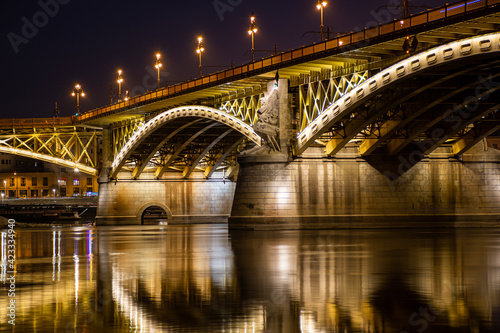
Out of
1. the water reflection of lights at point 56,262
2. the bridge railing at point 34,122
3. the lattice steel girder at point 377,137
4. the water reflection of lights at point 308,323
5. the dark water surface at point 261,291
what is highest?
the bridge railing at point 34,122

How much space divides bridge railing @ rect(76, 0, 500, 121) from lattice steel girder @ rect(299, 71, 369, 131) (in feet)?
7.17

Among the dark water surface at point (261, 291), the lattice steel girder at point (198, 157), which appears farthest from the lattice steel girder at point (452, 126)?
the lattice steel girder at point (198, 157)

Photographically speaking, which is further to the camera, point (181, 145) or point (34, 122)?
point (34, 122)

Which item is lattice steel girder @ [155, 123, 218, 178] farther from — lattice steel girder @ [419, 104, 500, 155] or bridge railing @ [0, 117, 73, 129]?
lattice steel girder @ [419, 104, 500, 155]

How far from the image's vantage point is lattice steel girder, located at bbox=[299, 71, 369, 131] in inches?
1753

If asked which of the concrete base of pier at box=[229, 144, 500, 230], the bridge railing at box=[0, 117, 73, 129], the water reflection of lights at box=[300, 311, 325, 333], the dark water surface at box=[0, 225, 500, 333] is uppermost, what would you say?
the bridge railing at box=[0, 117, 73, 129]

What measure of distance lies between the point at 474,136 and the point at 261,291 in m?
36.5

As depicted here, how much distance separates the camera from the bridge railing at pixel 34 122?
268ft

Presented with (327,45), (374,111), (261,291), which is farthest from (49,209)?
(261,291)

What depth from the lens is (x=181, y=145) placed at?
72625 millimetres

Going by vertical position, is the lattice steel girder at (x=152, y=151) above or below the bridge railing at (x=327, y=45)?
below

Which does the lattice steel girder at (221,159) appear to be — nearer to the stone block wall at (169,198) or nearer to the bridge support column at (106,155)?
the stone block wall at (169,198)

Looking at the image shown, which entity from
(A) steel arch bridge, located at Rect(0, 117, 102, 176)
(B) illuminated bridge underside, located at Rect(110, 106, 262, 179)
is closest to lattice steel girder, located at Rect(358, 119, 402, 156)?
(B) illuminated bridge underside, located at Rect(110, 106, 262, 179)

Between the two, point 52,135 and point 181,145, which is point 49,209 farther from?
point 181,145
